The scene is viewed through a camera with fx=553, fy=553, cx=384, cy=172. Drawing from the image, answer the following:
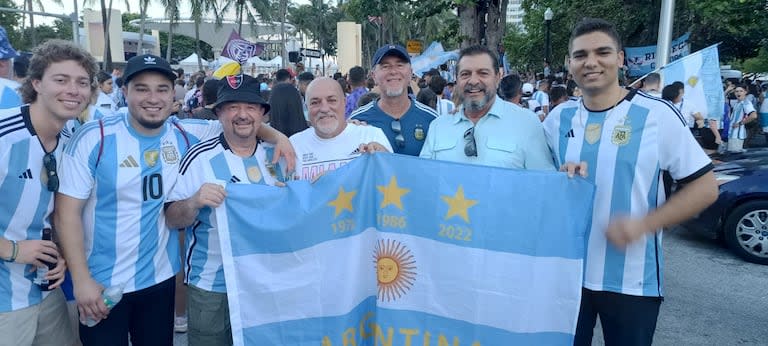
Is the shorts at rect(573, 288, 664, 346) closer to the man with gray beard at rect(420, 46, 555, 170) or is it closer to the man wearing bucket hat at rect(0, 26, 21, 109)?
the man with gray beard at rect(420, 46, 555, 170)

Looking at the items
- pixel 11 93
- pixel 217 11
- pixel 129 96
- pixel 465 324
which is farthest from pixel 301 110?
pixel 217 11

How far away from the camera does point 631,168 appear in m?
2.73

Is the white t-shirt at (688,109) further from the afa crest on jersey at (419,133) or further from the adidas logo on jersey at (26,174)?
the adidas logo on jersey at (26,174)

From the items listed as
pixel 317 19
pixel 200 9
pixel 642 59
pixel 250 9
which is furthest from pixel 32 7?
pixel 642 59

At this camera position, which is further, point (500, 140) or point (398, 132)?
point (398, 132)

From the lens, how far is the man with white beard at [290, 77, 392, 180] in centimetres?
340

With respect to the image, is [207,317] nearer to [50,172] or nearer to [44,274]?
[44,274]

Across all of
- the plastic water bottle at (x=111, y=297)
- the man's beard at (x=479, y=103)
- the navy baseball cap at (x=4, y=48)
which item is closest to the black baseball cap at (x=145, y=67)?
the navy baseball cap at (x=4, y=48)

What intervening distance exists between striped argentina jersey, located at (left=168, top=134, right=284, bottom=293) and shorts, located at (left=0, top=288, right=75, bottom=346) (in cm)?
65

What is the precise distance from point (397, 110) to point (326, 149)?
923 millimetres

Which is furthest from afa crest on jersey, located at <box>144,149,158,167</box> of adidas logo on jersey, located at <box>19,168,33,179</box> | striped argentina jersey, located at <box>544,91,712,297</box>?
striped argentina jersey, located at <box>544,91,712,297</box>

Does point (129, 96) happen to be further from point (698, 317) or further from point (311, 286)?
point (698, 317)

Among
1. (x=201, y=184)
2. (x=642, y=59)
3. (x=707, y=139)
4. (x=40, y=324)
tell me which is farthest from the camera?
(x=642, y=59)

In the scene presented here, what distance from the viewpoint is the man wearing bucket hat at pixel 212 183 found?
302cm
